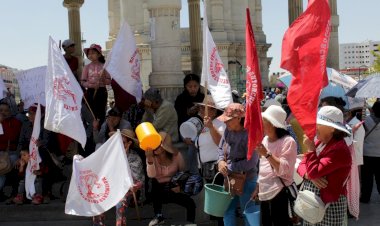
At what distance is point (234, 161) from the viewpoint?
7344 millimetres

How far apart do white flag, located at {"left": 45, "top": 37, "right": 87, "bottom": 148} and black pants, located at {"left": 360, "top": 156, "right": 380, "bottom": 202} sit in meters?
4.79

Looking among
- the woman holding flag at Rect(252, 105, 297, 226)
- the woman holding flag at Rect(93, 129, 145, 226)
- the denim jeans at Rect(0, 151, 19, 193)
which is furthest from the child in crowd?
the woman holding flag at Rect(252, 105, 297, 226)

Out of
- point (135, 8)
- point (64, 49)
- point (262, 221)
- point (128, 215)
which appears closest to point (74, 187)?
point (128, 215)

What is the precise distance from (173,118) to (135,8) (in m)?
21.0

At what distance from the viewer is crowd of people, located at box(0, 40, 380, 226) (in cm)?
559

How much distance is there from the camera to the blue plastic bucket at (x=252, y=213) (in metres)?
6.94

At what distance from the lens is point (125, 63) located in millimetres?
9516

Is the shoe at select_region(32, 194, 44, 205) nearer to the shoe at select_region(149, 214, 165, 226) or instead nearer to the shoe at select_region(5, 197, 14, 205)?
the shoe at select_region(5, 197, 14, 205)

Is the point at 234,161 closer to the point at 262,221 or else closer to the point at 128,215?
the point at 262,221

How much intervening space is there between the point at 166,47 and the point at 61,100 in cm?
274

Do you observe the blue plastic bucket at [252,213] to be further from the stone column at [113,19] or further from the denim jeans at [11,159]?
the stone column at [113,19]

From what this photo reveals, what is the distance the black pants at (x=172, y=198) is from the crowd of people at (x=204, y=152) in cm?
1

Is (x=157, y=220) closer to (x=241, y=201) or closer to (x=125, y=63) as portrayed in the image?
(x=241, y=201)

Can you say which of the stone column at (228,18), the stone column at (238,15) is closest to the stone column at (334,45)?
the stone column at (228,18)
